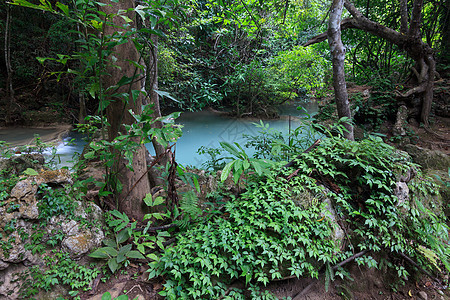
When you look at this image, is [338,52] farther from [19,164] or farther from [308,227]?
[19,164]

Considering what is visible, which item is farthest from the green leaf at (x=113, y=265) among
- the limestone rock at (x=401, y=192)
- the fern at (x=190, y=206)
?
the limestone rock at (x=401, y=192)

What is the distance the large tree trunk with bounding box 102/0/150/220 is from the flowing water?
9.83 ft

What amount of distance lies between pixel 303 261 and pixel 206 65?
30.1ft

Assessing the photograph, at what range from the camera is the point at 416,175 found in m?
2.36

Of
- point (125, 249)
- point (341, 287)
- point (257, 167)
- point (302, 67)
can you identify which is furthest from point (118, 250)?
point (302, 67)

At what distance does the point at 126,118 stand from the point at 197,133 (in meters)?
6.67

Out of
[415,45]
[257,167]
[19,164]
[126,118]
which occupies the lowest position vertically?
[19,164]

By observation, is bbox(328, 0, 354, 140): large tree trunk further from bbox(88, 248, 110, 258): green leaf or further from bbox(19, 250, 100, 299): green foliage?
bbox(19, 250, 100, 299): green foliage

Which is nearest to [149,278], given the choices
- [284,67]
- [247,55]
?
[284,67]

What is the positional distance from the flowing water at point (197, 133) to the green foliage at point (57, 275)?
344cm

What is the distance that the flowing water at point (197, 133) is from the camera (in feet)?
20.9

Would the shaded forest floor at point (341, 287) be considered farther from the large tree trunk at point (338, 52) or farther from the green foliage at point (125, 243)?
the large tree trunk at point (338, 52)

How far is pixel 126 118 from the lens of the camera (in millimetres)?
2232

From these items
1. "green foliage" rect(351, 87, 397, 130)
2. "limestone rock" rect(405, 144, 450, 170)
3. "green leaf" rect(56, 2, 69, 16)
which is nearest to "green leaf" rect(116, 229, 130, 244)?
"green leaf" rect(56, 2, 69, 16)
